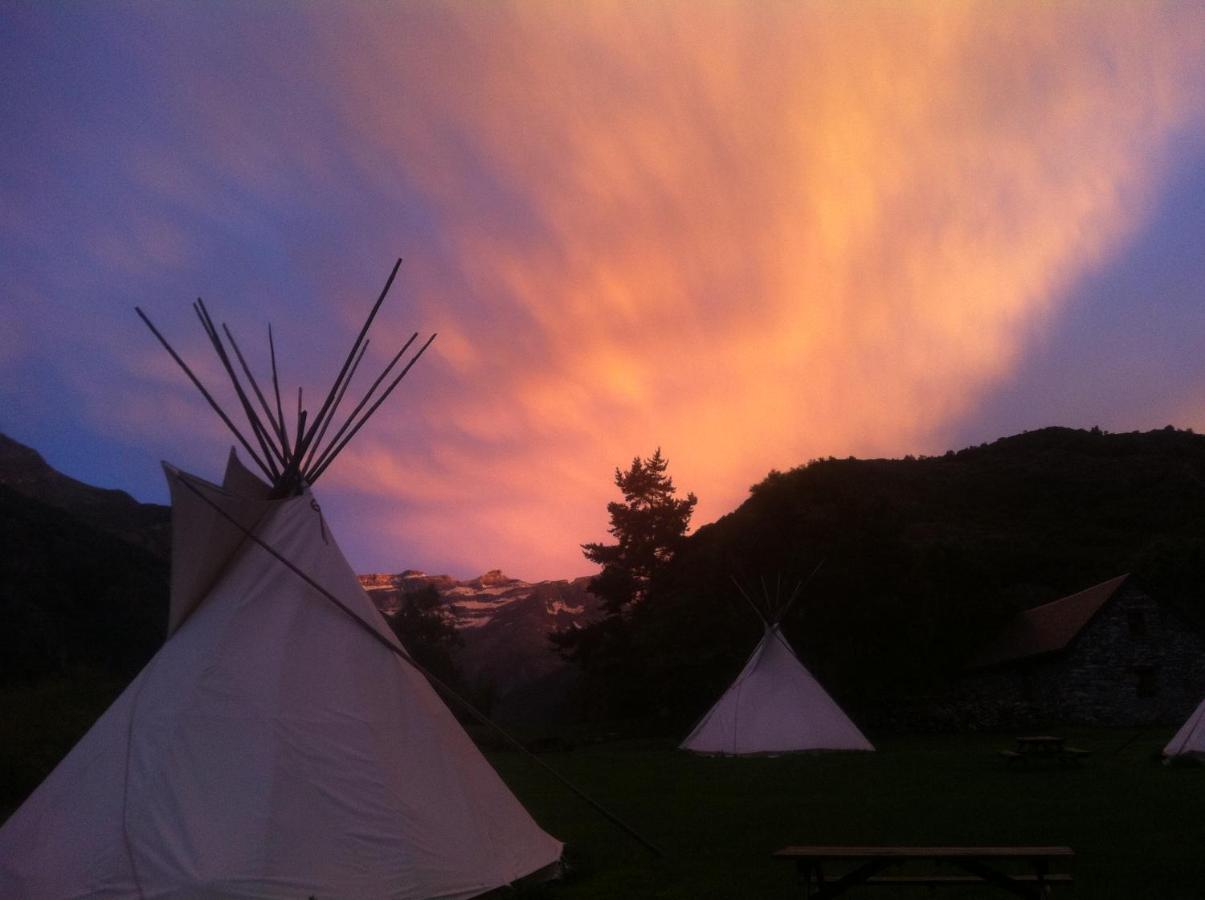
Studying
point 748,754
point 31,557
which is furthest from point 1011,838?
point 31,557

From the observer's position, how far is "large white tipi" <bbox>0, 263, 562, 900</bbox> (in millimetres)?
5410

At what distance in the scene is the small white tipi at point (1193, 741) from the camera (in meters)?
13.7

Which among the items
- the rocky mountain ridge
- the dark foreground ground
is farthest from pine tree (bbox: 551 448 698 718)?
the dark foreground ground

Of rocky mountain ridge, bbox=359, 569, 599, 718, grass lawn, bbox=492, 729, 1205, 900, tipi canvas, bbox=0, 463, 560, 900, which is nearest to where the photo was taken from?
tipi canvas, bbox=0, 463, 560, 900

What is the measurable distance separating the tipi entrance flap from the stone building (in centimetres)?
2433

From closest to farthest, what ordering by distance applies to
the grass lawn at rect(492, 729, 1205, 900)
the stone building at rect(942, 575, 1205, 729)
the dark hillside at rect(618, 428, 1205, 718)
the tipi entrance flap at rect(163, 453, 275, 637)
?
the grass lawn at rect(492, 729, 1205, 900)
the tipi entrance flap at rect(163, 453, 275, 637)
the stone building at rect(942, 575, 1205, 729)
the dark hillside at rect(618, 428, 1205, 718)

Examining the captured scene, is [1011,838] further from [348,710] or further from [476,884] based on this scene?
[348,710]

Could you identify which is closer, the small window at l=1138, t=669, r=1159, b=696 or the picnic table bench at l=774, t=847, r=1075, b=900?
the picnic table bench at l=774, t=847, r=1075, b=900

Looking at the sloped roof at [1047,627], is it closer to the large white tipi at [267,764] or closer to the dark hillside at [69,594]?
the dark hillside at [69,594]

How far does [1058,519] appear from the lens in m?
47.4

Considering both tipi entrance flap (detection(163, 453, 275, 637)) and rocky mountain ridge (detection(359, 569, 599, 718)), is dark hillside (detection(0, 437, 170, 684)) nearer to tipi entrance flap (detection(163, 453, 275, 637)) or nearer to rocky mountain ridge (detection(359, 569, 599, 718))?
tipi entrance flap (detection(163, 453, 275, 637))

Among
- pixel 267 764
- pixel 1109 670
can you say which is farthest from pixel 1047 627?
pixel 267 764

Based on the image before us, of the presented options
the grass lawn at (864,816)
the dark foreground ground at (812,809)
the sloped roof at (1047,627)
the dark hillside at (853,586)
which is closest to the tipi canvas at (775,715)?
the dark foreground ground at (812,809)

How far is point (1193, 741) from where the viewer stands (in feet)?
45.4
